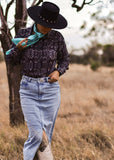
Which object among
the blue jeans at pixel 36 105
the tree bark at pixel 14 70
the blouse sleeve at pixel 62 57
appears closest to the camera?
the blue jeans at pixel 36 105

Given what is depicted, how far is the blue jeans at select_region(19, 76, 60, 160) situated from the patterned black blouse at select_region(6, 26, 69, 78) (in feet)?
0.32

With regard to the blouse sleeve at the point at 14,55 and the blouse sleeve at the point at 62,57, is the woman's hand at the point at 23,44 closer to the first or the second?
the blouse sleeve at the point at 14,55

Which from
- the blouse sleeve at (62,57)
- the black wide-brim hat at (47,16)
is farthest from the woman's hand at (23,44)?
the blouse sleeve at (62,57)

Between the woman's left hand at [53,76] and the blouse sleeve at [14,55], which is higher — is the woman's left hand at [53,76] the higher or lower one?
the lower one

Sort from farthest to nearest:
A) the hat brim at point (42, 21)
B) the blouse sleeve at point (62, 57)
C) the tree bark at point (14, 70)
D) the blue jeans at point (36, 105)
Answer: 1. the tree bark at point (14, 70)
2. the blouse sleeve at point (62, 57)
3. the blue jeans at point (36, 105)
4. the hat brim at point (42, 21)

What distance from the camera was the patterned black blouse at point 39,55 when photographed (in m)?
2.88

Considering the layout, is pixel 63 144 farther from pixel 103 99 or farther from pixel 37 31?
pixel 103 99

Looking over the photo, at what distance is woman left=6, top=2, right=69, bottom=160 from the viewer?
9.36ft

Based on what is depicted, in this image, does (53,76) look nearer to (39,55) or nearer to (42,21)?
(39,55)

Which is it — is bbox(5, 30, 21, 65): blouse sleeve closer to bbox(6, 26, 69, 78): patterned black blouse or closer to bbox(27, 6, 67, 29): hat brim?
bbox(6, 26, 69, 78): patterned black blouse

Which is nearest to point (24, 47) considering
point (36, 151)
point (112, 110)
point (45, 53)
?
point (45, 53)

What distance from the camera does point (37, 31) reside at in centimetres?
292

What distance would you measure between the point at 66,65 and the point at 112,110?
13.9 feet

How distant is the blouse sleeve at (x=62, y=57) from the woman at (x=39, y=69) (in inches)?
0.7
